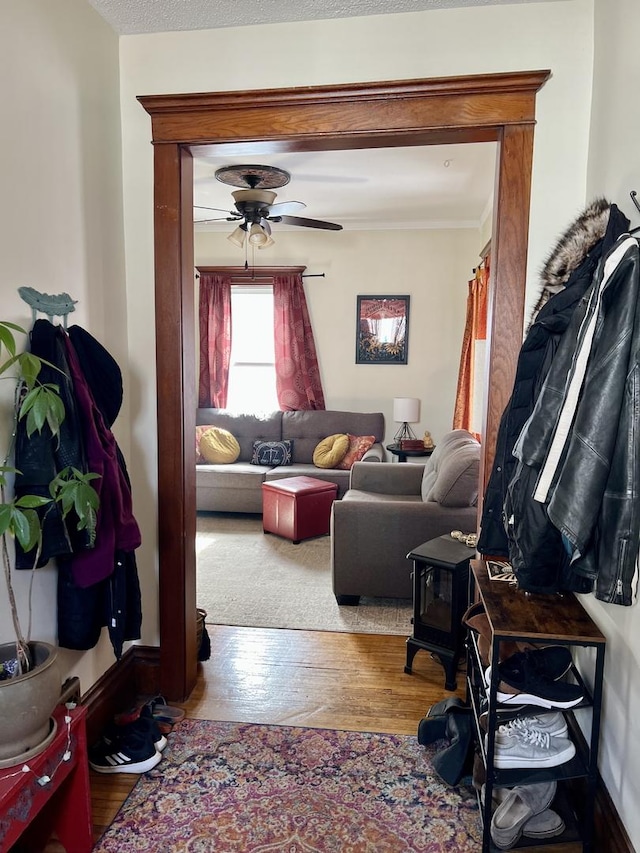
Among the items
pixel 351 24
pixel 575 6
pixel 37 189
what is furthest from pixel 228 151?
pixel 575 6

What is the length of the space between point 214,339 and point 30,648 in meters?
4.60

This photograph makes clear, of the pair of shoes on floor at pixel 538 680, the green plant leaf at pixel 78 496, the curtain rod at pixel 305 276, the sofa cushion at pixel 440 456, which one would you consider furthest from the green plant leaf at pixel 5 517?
the curtain rod at pixel 305 276

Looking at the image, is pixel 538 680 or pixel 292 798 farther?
pixel 292 798

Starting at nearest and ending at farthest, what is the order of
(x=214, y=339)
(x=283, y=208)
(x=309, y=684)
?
(x=309, y=684), (x=283, y=208), (x=214, y=339)

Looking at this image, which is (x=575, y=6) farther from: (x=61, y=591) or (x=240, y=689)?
(x=240, y=689)


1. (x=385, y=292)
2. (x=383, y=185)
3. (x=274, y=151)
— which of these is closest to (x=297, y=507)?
(x=385, y=292)

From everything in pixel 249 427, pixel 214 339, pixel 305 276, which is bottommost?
pixel 249 427

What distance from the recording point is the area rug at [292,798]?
1.70 m

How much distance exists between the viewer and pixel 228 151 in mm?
2252

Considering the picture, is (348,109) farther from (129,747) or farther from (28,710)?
(129,747)

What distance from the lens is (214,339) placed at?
5.91 metres

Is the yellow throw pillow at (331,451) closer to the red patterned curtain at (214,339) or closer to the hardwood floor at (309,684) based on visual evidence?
the red patterned curtain at (214,339)

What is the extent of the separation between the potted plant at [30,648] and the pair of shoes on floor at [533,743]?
1.20 m

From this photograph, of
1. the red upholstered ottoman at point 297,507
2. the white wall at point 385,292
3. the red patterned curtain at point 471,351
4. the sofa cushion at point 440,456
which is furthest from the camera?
the white wall at point 385,292
